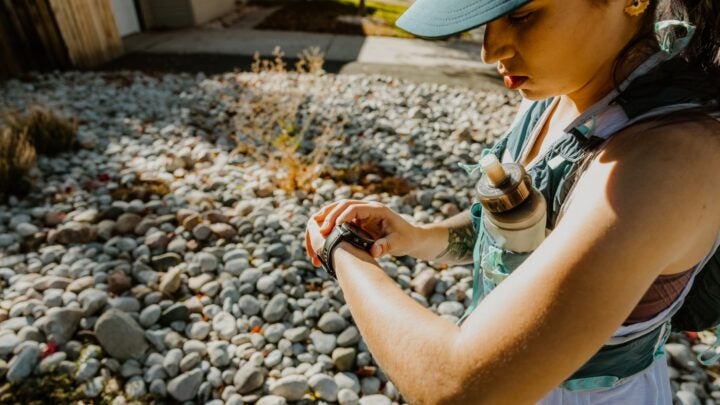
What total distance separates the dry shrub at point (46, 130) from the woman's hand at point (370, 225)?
406 cm

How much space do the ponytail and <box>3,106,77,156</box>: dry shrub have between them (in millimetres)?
4819

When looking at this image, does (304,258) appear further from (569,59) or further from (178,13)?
(178,13)

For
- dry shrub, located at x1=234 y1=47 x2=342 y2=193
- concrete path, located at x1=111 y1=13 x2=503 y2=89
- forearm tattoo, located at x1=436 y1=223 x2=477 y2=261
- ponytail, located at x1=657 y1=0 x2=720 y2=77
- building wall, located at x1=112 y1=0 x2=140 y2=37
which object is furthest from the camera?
building wall, located at x1=112 y1=0 x2=140 y2=37

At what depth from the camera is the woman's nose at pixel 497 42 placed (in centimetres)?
91

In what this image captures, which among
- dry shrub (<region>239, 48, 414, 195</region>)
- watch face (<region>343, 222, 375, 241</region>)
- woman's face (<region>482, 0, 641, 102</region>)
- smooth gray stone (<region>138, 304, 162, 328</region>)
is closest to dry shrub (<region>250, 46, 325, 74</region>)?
dry shrub (<region>239, 48, 414, 195</region>)

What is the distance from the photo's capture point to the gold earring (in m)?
0.86

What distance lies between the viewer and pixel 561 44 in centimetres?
87

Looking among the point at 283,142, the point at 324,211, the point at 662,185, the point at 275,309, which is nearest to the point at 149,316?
the point at 275,309

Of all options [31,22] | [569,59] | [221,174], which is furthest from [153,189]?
[31,22]

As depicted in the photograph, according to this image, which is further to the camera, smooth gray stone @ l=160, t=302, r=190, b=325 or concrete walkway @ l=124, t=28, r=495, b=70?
concrete walkway @ l=124, t=28, r=495, b=70

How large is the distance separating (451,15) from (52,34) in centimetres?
802

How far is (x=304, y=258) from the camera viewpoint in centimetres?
306

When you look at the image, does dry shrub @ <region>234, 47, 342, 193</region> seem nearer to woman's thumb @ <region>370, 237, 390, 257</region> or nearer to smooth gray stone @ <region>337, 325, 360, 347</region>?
smooth gray stone @ <region>337, 325, 360, 347</region>

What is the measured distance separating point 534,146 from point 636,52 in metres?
0.37
